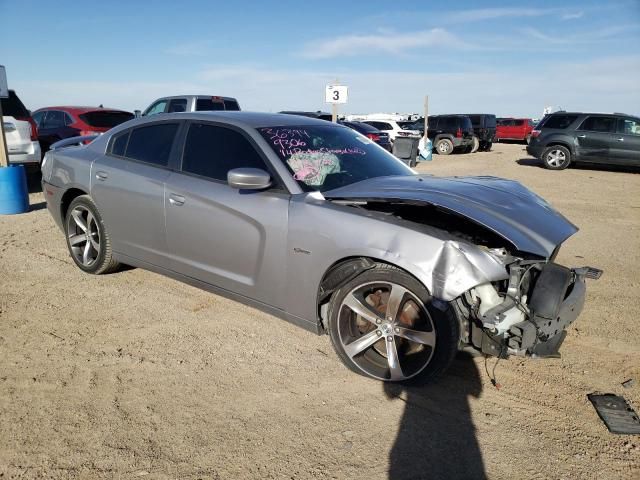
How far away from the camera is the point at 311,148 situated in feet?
12.5

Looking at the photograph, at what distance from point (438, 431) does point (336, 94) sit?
12611 mm

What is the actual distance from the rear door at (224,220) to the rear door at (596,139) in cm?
1478

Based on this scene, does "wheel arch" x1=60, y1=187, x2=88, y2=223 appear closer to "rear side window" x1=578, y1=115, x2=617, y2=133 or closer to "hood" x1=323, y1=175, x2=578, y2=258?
"hood" x1=323, y1=175, x2=578, y2=258

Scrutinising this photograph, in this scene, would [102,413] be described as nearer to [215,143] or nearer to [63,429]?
[63,429]

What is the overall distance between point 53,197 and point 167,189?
1.93 meters

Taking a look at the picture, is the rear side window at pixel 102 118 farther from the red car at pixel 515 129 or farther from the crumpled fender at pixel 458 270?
the red car at pixel 515 129

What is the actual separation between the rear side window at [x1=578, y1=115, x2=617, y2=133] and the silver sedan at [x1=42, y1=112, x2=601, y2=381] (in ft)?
45.0

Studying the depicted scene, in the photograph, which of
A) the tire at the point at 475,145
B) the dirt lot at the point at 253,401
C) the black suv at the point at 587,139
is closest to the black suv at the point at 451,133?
the tire at the point at 475,145

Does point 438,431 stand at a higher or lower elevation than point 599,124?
lower

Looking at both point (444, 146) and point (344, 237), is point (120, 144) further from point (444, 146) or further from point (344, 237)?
point (444, 146)

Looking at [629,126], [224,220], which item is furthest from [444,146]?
[224,220]

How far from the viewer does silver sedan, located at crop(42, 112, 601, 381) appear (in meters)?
2.87

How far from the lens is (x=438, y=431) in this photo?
2.69 meters

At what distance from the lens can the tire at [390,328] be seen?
2.85 m
